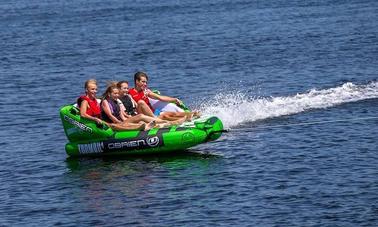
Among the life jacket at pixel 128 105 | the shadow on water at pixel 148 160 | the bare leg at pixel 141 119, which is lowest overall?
the shadow on water at pixel 148 160

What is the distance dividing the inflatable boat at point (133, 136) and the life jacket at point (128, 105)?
866 mm

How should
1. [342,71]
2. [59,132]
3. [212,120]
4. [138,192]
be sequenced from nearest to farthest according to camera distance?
[138,192], [212,120], [59,132], [342,71]

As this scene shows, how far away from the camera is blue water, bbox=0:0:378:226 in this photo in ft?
57.2

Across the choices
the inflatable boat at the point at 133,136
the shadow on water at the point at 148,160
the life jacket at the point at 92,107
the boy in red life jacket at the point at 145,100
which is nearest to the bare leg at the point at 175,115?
the boy in red life jacket at the point at 145,100

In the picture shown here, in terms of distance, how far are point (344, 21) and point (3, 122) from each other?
29.5m

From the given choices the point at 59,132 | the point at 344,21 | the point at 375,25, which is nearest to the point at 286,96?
the point at 59,132

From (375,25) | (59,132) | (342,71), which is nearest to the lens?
(59,132)

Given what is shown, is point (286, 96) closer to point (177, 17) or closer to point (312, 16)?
point (312, 16)

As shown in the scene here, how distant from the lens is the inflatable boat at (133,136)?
69.0ft

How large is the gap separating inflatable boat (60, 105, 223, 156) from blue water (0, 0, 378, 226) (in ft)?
0.98

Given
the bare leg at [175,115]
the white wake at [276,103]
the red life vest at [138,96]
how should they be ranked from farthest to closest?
Answer: the white wake at [276,103], the red life vest at [138,96], the bare leg at [175,115]

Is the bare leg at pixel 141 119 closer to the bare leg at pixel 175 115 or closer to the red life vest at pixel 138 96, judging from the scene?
the bare leg at pixel 175 115

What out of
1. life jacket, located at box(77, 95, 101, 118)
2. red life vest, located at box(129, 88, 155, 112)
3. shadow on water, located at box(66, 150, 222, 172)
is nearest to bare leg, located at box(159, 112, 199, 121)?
red life vest, located at box(129, 88, 155, 112)

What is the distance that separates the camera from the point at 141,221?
16.7 metres
